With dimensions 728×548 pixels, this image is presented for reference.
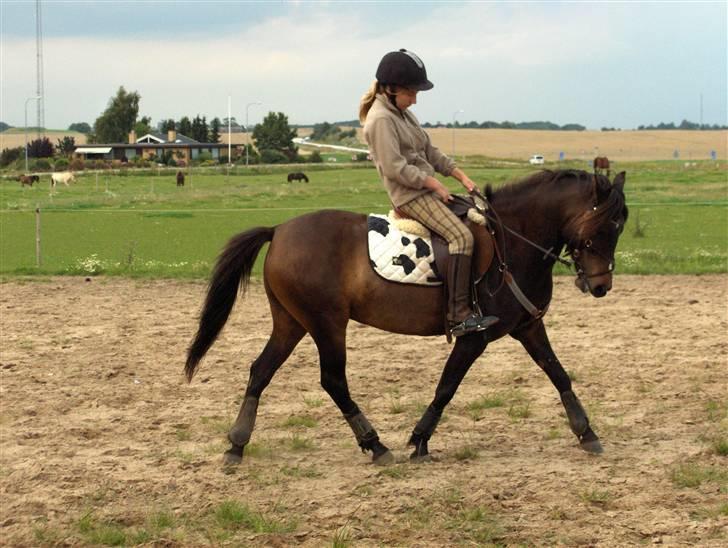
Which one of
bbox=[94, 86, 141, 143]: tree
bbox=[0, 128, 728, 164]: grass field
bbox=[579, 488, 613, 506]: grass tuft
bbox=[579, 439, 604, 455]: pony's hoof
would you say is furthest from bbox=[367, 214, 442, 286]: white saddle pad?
bbox=[94, 86, 141, 143]: tree

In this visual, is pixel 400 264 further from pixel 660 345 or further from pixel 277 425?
pixel 660 345

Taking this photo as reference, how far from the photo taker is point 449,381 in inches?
252

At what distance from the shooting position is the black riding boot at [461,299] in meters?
6.25

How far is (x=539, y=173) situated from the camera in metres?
6.88

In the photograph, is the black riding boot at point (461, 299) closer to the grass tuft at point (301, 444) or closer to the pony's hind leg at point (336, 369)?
the pony's hind leg at point (336, 369)

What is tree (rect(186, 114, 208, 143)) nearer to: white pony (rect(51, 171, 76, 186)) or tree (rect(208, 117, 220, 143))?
tree (rect(208, 117, 220, 143))

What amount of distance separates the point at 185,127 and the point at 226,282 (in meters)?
104

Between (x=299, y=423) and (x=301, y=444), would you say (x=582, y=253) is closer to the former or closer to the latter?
(x=301, y=444)

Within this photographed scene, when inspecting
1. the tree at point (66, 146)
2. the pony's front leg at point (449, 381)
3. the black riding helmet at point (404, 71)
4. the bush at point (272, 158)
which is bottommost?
the pony's front leg at point (449, 381)

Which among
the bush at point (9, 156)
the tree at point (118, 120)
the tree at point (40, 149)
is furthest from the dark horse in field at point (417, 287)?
the tree at point (118, 120)

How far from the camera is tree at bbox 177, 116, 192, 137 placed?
107 metres

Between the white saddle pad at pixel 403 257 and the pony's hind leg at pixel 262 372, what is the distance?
2.41 feet

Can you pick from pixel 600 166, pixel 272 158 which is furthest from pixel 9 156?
pixel 600 166

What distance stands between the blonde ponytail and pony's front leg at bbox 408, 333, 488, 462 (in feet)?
5.15
